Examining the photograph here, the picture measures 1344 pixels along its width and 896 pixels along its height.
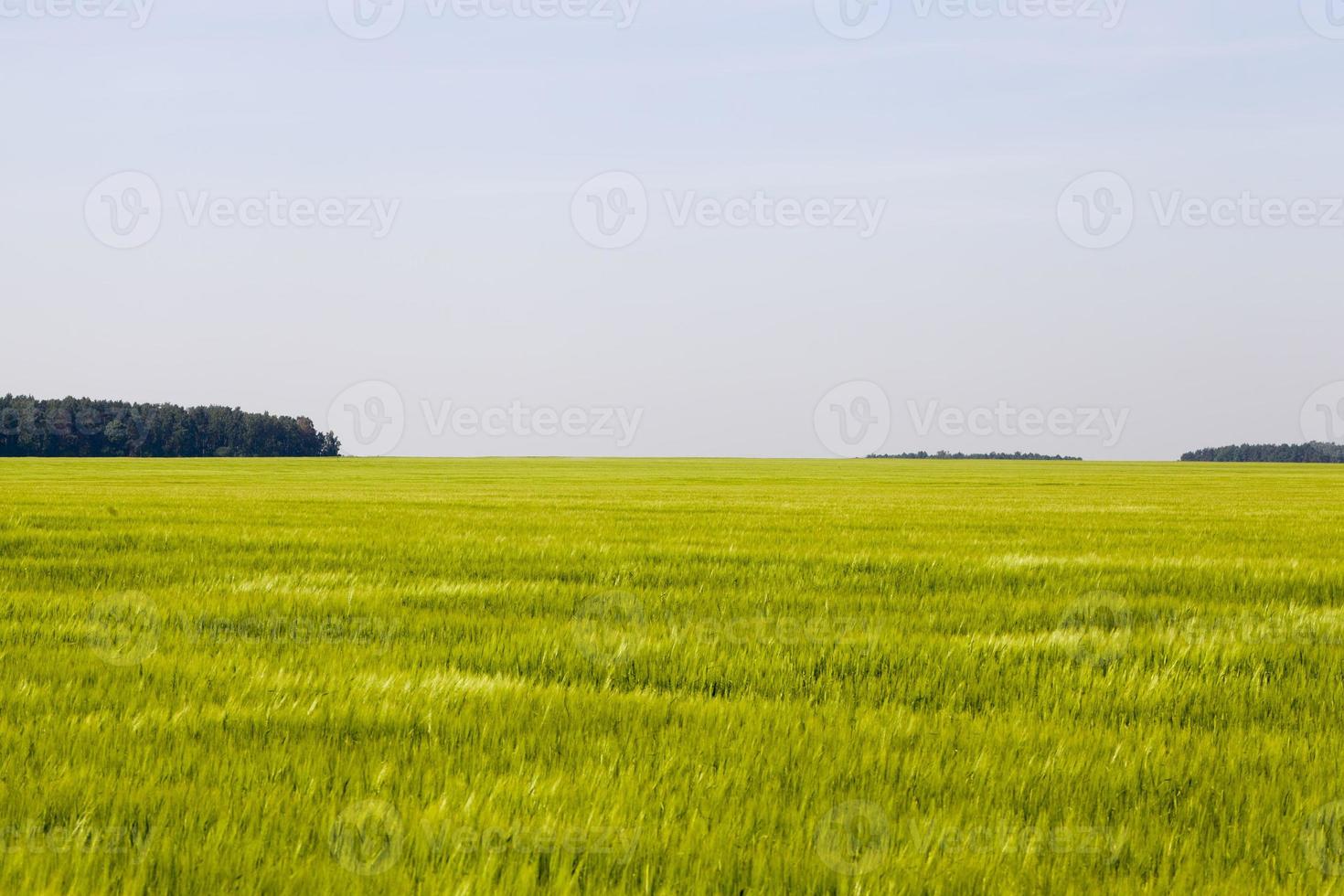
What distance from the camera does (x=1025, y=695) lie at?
5.23 meters

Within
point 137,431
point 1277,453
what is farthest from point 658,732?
point 1277,453

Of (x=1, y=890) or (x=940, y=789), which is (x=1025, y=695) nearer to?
(x=940, y=789)

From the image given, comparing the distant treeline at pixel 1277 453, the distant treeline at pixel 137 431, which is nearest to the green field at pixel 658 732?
the distant treeline at pixel 137 431

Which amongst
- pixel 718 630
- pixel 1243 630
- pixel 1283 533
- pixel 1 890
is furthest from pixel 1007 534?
pixel 1 890

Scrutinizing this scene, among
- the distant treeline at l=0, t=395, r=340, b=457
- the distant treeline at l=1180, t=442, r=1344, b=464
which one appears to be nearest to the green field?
the distant treeline at l=0, t=395, r=340, b=457

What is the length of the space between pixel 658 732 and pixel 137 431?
149m

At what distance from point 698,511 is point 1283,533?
12.1 metres

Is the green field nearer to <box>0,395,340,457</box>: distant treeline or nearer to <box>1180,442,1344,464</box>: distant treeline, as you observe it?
<box>0,395,340,457</box>: distant treeline

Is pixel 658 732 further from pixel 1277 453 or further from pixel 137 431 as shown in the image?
pixel 1277 453

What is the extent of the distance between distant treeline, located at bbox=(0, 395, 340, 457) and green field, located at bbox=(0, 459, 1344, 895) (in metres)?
140

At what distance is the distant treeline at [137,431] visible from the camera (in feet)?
411

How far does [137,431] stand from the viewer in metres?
132

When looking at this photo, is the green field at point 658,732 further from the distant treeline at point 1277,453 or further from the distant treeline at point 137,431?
the distant treeline at point 1277,453

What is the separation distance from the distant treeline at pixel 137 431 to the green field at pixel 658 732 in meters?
140
